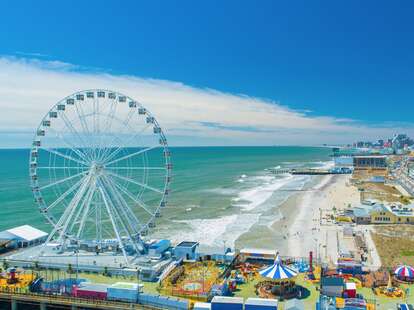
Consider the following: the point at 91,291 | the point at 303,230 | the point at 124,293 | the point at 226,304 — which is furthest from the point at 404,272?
the point at 303,230

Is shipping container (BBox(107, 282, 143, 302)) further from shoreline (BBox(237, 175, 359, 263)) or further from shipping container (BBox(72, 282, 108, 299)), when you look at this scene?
shoreline (BBox(237, 175, 359, 263))

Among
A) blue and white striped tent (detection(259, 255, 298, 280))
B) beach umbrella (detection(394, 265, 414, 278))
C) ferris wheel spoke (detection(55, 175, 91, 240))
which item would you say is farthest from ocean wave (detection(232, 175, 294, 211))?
blue and white striped tent (detection(259, 255, 298, 280))

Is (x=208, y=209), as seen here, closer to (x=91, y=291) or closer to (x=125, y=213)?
(x=125, y=213)

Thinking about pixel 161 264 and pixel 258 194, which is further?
pixel 258 194

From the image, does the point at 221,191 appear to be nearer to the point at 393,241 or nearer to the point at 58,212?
the point at 58,212

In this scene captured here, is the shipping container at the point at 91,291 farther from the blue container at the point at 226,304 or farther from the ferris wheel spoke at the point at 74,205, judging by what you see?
the ferris wheel spoke at the point at 74,205

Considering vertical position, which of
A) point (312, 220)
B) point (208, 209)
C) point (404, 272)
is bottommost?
point (312, 220)

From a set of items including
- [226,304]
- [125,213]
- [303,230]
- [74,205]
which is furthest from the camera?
[303,230]

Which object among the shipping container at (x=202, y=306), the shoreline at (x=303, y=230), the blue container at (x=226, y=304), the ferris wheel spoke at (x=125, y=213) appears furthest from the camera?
the shoreline at (x=303, y=230)

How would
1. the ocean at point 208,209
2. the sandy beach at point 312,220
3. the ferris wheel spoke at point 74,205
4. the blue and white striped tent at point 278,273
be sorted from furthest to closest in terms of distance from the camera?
the ocean at point 208,209, the sandy beach at point 312,220, the ferris wheel spoke at point 74,205, the blue and white striped tent at point 278,273

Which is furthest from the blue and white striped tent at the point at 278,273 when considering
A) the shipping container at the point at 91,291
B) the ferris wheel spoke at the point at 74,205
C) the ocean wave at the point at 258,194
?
the ocean wave at the point at 258,194
